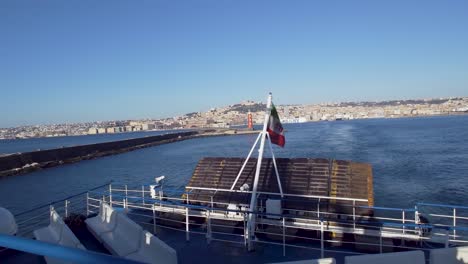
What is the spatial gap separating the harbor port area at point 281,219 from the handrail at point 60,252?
5.05m

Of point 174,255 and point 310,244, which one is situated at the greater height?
point 174,255

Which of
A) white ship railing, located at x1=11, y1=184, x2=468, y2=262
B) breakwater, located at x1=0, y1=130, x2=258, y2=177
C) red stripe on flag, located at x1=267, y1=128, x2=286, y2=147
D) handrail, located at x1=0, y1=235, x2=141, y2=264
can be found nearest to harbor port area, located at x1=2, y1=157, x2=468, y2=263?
white ship railing, located at x1=11, y1=184, x2=468, y2=262

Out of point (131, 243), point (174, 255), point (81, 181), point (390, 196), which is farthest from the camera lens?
point (81, 181)

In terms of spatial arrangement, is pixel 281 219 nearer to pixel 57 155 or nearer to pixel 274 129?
pixel 274 129

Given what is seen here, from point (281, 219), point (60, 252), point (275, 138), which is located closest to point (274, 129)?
point (275, 138)

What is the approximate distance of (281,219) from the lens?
8.63 meters

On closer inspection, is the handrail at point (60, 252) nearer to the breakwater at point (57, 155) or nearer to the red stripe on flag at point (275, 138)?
the red stripe on flag at point (275, 138)

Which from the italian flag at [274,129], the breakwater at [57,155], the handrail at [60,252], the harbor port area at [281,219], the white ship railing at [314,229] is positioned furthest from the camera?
the breakwater at [57,155]

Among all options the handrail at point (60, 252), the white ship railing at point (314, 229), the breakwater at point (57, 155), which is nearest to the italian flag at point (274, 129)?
the white ship railing at point (314, 229)

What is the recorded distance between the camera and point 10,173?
150 ft

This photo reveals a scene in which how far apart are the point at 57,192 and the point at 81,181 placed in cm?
582

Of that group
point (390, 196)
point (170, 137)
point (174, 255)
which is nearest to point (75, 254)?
point (174, 255)

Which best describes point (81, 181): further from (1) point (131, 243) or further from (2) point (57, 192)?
(1) point (131, 243)

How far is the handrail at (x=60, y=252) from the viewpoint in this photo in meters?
1.39
